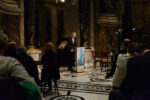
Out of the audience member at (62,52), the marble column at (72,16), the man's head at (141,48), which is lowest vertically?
the audience member at (62,52)

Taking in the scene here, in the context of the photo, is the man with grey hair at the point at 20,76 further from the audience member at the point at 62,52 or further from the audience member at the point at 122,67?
the audience member at the point at 62,52

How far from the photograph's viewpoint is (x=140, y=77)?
200cm

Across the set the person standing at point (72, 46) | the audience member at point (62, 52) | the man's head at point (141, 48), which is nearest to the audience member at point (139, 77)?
the man's head at point (141, 48)

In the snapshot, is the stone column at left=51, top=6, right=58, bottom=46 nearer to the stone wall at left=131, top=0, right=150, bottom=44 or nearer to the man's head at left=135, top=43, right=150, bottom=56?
the stone wall at left=131, top=0, right=150, bottom=44

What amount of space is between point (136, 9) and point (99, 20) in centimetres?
296

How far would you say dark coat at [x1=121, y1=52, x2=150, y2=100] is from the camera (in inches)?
77.4

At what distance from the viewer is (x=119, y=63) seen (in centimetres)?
271

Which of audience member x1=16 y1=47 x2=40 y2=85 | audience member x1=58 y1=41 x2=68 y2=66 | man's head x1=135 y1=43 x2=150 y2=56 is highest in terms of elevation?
man's head x1=135 y1=43 x2=150 y2=56

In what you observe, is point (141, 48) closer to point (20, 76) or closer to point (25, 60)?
point (20, 76)

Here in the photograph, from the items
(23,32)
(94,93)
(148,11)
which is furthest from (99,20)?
(94,93)

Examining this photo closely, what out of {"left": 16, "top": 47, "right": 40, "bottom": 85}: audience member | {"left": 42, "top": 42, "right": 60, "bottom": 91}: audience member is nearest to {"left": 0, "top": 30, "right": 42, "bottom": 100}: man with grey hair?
{"left": 16, "top": 47, "right": 40, "bottom": 85}: audience member

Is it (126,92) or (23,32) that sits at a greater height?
(23,32)

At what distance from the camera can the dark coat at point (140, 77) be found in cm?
197

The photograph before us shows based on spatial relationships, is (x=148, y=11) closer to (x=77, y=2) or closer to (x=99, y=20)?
(x=99, y=20)
